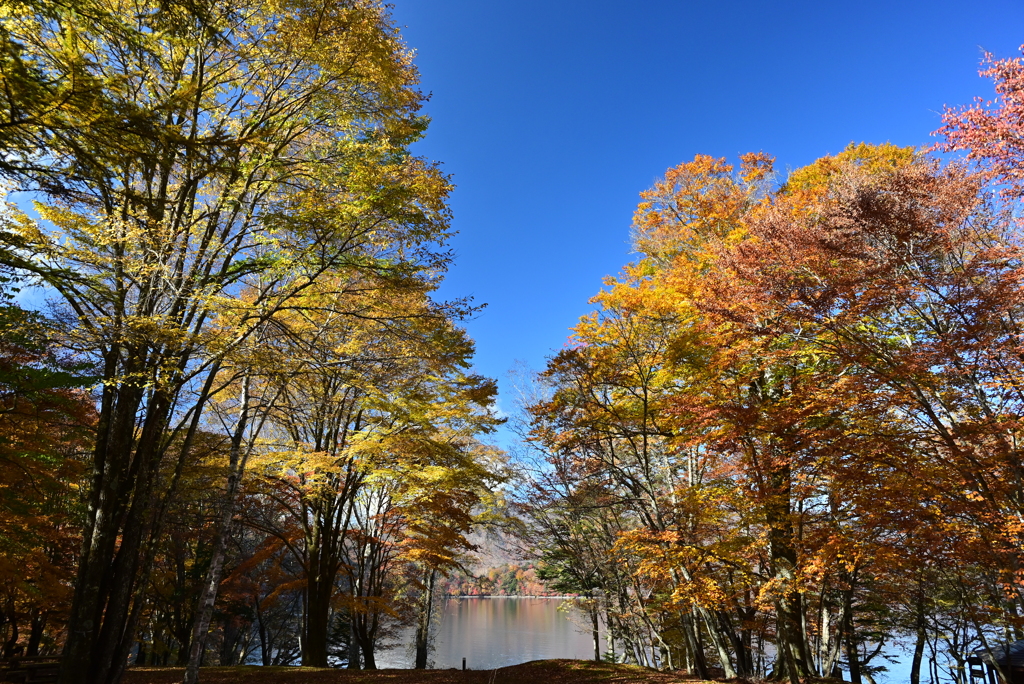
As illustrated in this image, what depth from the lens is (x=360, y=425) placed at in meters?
14.4

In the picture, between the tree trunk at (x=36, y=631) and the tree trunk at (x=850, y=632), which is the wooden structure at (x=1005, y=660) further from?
the tree trunk at (x=36, y=631)

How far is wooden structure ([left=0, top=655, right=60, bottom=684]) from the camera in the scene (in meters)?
9.78

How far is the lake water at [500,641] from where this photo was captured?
29359 millimetres

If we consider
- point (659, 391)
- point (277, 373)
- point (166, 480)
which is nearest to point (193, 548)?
point (166, 480)

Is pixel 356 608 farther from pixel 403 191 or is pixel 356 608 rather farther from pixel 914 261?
pixel 914 261

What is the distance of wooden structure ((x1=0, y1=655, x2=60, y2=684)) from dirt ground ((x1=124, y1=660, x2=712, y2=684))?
136 centimetres

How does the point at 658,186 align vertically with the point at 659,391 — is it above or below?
above

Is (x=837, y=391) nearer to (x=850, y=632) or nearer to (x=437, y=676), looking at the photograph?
(x=850, y=632)

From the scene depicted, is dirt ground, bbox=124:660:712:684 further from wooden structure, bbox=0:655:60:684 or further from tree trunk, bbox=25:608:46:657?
tree trunk, bbox=25:608:46:657

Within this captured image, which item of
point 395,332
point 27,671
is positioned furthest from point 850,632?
point 27,671

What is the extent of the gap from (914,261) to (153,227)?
11269mm

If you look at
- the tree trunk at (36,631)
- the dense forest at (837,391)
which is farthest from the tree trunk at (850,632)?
the tree trunk at (36,631)

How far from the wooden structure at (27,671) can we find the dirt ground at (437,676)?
136 centimetres

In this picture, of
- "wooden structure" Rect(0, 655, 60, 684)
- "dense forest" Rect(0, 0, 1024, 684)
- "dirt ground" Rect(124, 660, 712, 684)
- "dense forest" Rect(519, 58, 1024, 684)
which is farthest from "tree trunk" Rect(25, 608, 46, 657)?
"dense forest" Rect(519, 58, 1024, 684)
